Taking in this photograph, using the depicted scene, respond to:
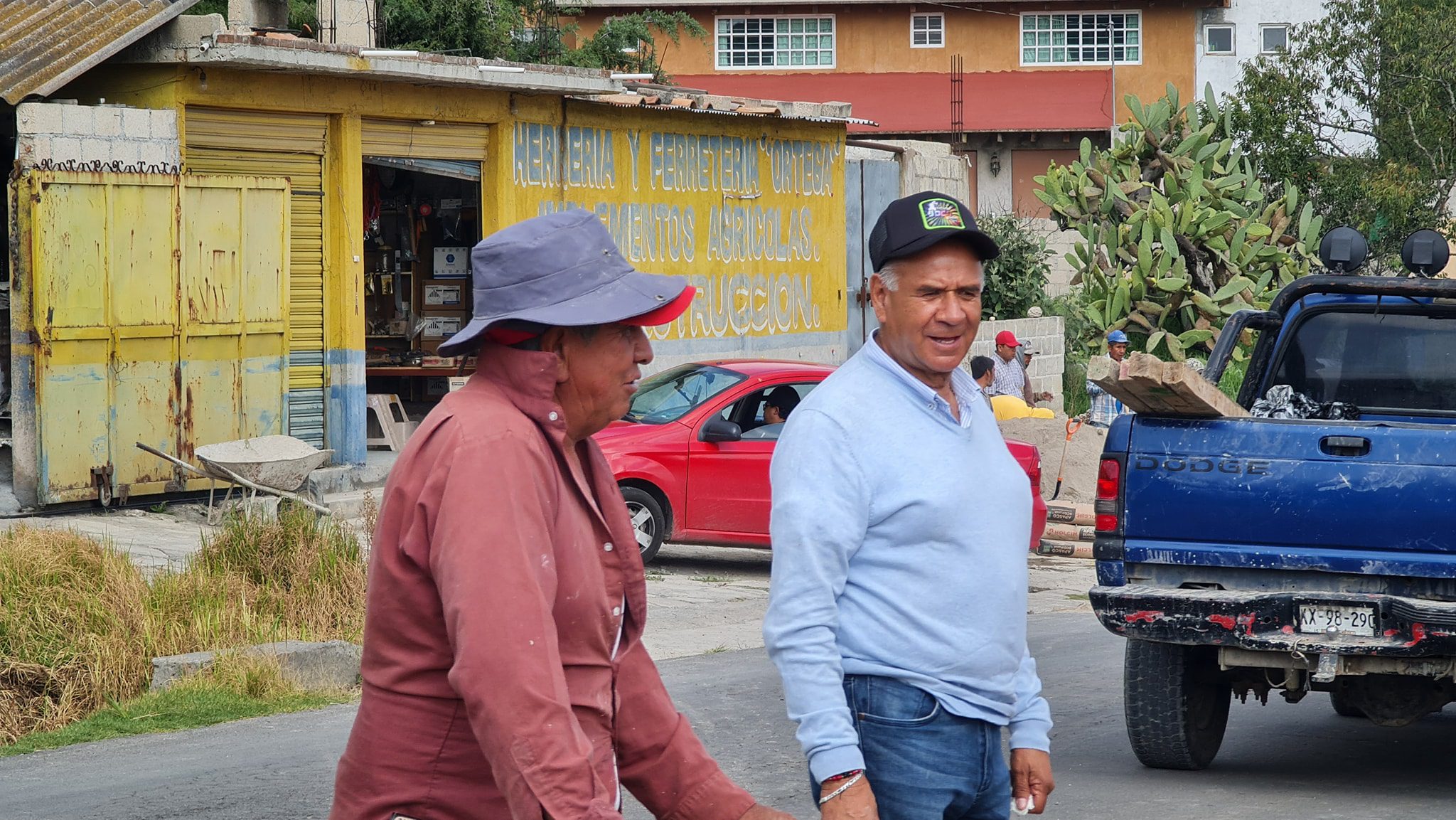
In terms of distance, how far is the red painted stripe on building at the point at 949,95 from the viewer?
4156 centimetres

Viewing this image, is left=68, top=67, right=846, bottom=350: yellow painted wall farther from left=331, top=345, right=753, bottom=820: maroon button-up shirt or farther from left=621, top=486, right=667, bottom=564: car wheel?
left=331, top=345, right=753, bottom=820: maroon button-up shirt

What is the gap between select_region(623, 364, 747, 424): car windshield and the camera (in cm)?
1338

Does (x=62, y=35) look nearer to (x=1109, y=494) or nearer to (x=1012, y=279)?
(x=1109, y=494)

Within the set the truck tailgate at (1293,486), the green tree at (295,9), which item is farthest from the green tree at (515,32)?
the truck tailgate at (1293,486)

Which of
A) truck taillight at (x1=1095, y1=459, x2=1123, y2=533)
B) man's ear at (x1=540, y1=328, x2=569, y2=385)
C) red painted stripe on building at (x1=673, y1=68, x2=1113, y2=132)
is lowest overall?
truck taillight at (x1=1095, y1=459, x2=1123, y2=533)

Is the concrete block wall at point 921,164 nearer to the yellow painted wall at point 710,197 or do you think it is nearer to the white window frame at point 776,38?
the yellow painted wall at point 710,197

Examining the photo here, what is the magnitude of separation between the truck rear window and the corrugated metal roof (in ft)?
28.8

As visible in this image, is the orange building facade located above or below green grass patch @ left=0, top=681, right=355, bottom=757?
above

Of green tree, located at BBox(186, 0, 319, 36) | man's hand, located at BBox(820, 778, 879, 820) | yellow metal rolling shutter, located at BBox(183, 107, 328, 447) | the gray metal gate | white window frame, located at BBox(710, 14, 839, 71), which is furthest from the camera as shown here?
white window frame, located at BBox(710, 14, 839, 71)

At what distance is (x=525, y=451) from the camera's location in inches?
110

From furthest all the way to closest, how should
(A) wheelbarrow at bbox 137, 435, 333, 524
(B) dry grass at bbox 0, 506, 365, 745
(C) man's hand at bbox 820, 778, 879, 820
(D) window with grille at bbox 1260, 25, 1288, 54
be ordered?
(D) window with grille at bbox 1260, 25, 1288, 54 → (A) wheelbarrow at bbox 137, 435, 333, 524 → (B) dry grass at bbox 0, 506, 365, 745 → (C) man's hand at bbox 820, 778, 879, 820

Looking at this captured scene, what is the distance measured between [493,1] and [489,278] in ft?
74.7

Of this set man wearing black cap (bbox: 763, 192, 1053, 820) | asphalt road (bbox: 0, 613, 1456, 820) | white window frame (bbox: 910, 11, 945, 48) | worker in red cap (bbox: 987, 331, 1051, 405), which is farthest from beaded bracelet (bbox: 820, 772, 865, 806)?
white window frame (bbox: 910, 11, 945, 48)

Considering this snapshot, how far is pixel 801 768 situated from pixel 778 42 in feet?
120
